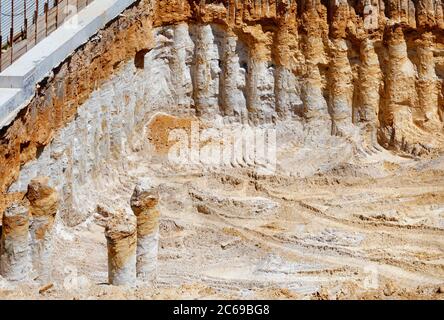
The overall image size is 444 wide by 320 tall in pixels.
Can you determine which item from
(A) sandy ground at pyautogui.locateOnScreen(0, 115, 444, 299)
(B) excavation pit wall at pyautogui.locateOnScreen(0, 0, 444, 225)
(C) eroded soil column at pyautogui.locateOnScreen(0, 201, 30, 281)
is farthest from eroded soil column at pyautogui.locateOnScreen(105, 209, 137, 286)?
(B) excavation pit wall at pyautogui.locateOnScreen(0, 0, 444, 225)

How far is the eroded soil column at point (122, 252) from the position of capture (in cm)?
1711

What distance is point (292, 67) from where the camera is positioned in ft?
82.2

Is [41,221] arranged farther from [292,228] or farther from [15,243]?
[292,228]

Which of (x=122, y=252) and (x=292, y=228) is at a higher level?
(x=292, y=228)

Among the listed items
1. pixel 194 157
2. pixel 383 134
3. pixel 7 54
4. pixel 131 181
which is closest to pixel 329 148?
pixel 383 134

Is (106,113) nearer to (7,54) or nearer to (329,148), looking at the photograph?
(7,54)

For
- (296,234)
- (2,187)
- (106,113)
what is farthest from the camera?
(106,113)

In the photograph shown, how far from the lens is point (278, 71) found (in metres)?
25.1

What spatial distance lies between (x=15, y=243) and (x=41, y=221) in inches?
33.3

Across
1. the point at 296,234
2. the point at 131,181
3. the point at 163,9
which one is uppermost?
the point at 163,9

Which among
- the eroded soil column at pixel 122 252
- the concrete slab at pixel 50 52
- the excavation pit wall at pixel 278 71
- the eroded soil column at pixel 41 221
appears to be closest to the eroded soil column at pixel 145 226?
the eroded soil column at pixel 122 252

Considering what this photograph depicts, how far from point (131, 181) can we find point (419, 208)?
580 centimetres

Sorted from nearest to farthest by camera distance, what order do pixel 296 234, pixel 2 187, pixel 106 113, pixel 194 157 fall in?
pixel 2 187, pixel 296 234, pixel 106 113, pixel 194 157

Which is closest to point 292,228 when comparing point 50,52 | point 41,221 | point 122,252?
point 122,252
